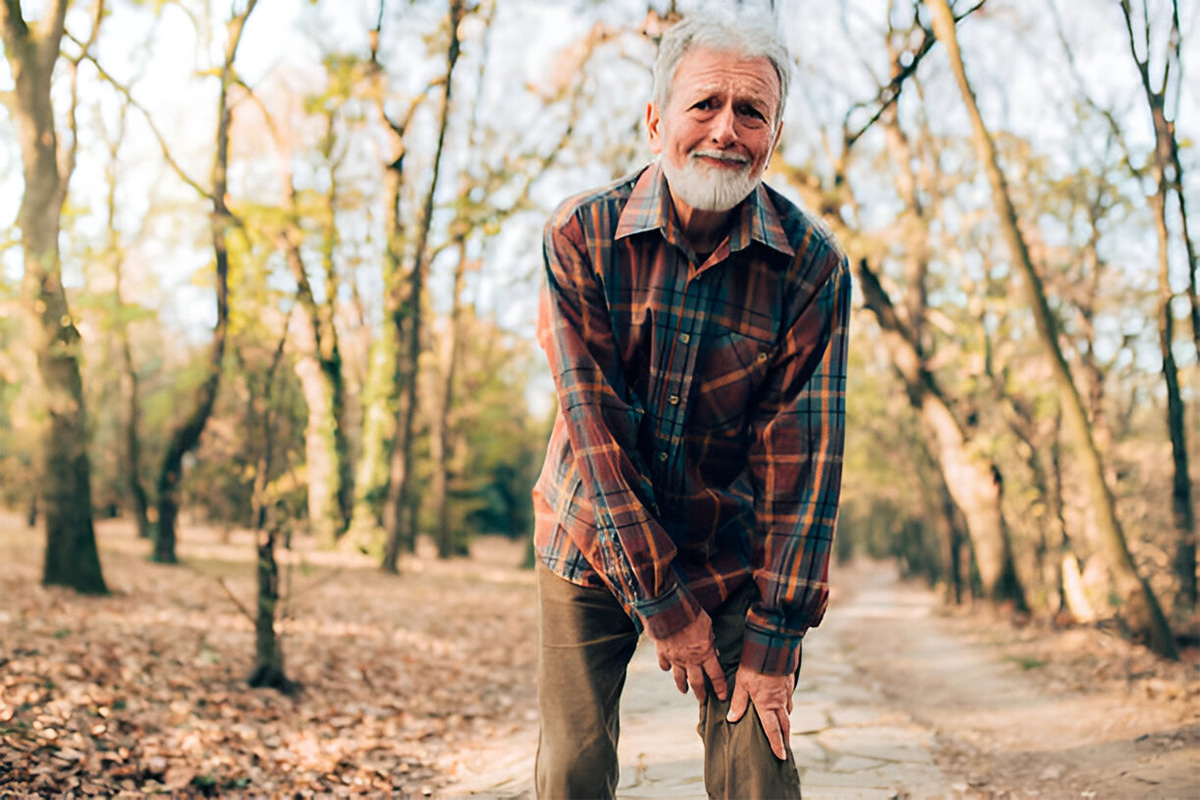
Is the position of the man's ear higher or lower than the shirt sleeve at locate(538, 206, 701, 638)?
higher

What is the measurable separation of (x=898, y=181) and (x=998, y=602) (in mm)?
7451

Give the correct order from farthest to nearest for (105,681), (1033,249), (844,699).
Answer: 1. (1033,249)
2. (844,699)
3. (105,681)

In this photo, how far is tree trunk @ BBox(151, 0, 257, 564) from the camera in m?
10.7

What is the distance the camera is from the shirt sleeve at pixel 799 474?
7.06 ft

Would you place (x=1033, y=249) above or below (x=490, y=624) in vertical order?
above

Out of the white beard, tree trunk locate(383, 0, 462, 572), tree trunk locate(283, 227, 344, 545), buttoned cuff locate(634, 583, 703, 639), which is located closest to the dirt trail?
buttoned cuff locate(634, 583, 703, 639)

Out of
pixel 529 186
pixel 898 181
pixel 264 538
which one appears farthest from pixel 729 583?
pixel 898 181

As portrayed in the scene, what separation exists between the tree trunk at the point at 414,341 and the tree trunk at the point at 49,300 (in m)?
6.40

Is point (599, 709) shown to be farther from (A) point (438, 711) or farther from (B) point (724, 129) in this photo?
(A) point (438, 711)

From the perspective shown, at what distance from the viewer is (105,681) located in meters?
5.56

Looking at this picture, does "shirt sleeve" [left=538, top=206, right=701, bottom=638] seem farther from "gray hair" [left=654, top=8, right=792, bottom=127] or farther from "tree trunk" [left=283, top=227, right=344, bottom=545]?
"tree trunk" [left=283, top=227, right=344, bottom=545]

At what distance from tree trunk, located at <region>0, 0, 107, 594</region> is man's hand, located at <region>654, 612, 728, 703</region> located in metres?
7.09

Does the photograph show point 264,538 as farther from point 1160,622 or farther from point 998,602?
point 998,602

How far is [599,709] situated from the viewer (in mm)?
2195
